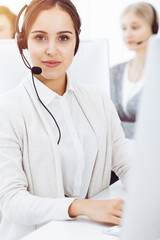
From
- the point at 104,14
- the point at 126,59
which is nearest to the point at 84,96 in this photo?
the point at 126,59

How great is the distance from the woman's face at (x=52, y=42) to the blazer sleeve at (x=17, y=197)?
0.91 feet

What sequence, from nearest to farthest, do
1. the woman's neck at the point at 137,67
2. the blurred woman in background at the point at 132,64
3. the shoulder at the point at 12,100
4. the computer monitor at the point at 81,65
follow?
the shoulder at the point at 12,100 → the computer monitor at the point at 81,65 → the blurred woman in background at the point at 132,64 → the woman's neck at the point at 137,67

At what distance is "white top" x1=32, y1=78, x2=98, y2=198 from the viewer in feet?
3.92

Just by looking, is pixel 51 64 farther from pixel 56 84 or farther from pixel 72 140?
pixel 72 140

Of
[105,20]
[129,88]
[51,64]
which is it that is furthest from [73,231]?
[105,20]

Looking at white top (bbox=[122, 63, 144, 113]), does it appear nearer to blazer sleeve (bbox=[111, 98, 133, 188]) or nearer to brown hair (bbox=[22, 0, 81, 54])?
blazer sleeve (bbox=[111, 98, 133, 188])

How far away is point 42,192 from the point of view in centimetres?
113

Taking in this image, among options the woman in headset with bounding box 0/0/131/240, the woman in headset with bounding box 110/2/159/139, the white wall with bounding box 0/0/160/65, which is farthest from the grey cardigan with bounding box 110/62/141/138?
the woman in headset with bounding box 0/0/131/240

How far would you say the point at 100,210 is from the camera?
0.89 metres

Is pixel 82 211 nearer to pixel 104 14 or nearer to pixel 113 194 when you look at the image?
pixel 113 194

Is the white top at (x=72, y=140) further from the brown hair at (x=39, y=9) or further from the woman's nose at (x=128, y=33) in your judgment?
the woman's nose at (x=128, y=33)

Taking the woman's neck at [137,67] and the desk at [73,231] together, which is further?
the woman's neck at [137,67]

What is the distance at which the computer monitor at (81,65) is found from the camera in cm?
133

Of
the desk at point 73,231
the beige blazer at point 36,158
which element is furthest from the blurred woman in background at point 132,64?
the desk at point 73,231
